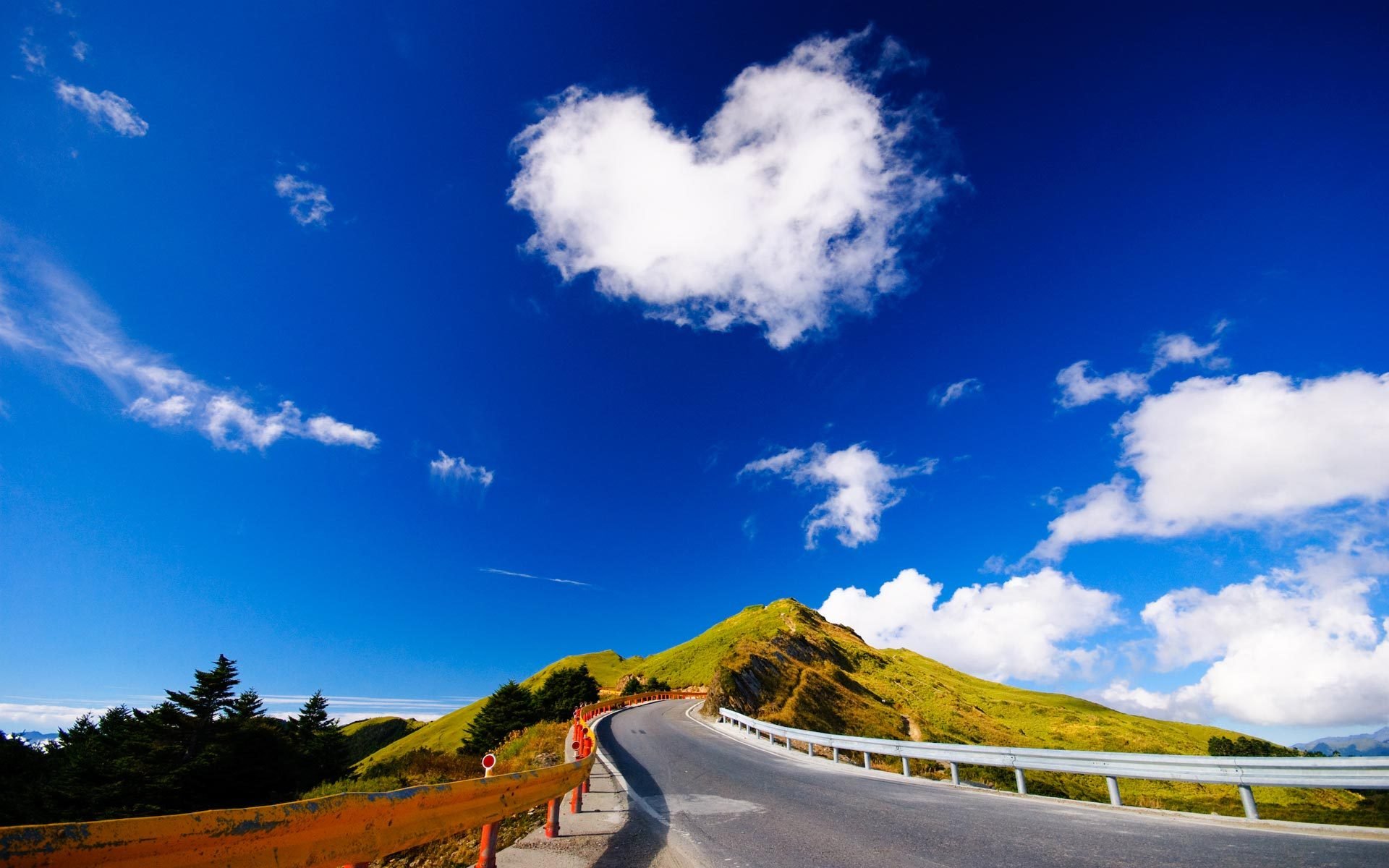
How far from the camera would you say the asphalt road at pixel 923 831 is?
5.48 meters

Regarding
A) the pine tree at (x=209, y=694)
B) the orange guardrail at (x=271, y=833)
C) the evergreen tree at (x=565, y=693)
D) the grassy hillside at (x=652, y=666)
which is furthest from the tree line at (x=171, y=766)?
the orange guardrail at (x=271, y=833)

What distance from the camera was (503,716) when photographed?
5250cm

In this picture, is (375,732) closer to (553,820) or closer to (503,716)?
(503,716)

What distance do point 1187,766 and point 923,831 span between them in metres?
4.36

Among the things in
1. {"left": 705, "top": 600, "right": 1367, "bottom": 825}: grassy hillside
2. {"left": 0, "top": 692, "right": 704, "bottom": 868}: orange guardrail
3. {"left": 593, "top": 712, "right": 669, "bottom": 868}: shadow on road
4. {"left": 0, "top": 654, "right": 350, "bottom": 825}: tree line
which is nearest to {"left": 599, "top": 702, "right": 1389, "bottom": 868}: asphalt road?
{"left": 593, "top": 712, "right": 669, "bottom": 868}: shadow on road

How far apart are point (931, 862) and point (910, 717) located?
6170cm

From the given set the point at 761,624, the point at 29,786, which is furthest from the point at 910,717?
the point at 29,786

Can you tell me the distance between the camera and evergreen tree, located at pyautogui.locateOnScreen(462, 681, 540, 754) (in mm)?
51344

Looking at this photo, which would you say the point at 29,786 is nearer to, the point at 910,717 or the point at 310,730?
the point at 310,730

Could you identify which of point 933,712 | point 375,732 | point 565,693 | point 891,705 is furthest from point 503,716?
point 375,732

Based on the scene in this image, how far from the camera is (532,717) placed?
5209cm

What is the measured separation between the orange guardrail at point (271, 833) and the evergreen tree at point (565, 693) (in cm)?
4948

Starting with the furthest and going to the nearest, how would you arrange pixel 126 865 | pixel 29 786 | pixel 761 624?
pixel 761 624 < pixel 29 786 < pixel 126 865

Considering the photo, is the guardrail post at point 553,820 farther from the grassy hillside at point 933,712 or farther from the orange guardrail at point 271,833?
the grassy hillside at point 933,712
